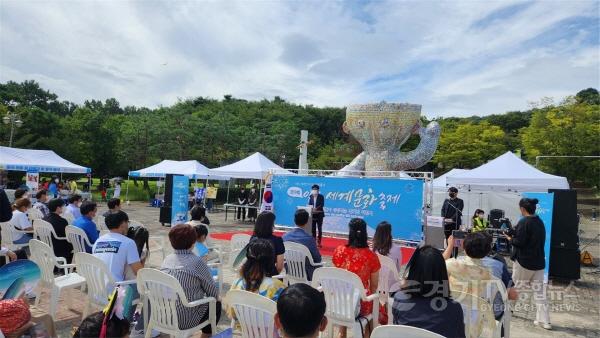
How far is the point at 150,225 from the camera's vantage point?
1219 centimetres

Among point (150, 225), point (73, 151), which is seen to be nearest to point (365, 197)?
point (150, 225)

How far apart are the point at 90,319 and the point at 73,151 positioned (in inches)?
1076

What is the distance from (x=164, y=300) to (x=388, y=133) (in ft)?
37.9

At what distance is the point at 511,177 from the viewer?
10398 mm

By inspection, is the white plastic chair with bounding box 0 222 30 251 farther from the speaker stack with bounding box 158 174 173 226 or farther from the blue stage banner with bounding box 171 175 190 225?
the speaker stack with bounding box 158 174 173 226

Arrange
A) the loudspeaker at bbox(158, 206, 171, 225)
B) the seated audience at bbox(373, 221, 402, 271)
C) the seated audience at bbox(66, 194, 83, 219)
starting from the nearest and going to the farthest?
the seated audience at bbox(373, 221, 402, 271), the seated audience at bbox(66, 194, 83, 219), the loudspeaker at bbox(158, 206, 171, 225)

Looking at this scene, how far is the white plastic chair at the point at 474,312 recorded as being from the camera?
2949mm

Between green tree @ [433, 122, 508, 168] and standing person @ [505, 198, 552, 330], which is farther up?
green tree @ [433, 122, 508, 168]

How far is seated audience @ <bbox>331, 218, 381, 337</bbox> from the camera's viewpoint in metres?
3.54

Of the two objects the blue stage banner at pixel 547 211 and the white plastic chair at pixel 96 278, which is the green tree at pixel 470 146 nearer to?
the blue stage banner at pixel 547 211

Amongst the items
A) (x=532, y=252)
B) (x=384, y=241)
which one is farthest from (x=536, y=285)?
(x=384, y=241)

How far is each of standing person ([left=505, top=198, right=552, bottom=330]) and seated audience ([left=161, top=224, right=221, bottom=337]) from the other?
3.66 meters

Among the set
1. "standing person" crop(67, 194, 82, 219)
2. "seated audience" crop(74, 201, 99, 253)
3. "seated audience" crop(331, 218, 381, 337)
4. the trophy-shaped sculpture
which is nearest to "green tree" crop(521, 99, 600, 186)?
the trophy-shaped sculpture

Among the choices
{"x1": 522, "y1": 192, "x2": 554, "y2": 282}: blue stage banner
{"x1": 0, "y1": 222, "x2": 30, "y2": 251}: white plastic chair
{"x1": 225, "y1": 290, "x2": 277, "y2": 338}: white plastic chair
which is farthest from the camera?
{"x1": 522, "y1": 192, "x2": 554, "y2": 282}: blue stage banner
